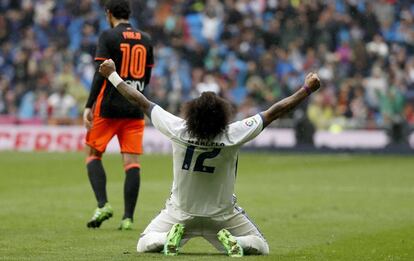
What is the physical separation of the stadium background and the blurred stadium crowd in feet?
0.12

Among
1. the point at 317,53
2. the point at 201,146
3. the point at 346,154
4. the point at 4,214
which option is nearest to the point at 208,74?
the point at 317,53

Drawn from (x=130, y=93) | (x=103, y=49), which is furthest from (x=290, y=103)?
(x=103, y=49)

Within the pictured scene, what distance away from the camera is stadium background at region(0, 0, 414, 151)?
96.2ft

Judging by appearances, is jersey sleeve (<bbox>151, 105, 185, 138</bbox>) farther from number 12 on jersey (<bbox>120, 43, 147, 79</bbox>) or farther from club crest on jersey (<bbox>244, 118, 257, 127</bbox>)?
number 12 on jersey (<bbox>120, 43, 147, 79</bbox>)

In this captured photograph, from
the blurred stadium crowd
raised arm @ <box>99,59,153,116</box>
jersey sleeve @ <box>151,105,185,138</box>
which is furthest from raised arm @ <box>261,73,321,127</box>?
the blurred stadium crowd

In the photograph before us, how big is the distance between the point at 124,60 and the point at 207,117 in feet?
9.84

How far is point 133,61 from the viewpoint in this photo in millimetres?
11203

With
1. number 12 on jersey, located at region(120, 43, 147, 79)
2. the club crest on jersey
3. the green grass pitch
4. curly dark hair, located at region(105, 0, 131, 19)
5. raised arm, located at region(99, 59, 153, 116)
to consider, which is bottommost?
the green grass pitch

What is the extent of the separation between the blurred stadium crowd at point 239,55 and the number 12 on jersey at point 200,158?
1961cm

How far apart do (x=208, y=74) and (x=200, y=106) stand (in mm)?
22936

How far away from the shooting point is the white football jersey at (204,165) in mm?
8492

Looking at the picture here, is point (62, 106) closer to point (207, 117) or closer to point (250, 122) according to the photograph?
point (250, 122)

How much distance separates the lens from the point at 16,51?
1379 inches

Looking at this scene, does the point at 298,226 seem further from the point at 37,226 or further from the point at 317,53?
the point at 317,53
